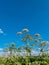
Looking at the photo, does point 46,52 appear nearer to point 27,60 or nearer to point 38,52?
point 38,52

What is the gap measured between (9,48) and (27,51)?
103 centimetres

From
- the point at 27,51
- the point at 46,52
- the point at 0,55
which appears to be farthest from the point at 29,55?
the point at 0,55

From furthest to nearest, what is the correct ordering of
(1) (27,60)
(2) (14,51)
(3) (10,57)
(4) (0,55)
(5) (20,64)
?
(4) (0,55)
(2) (14,51)
(3) (10,57)
(1) (27,60)
(5) (20,64)

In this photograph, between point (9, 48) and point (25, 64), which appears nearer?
point (25, 64)

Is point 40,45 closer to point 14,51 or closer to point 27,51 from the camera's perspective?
point 27,51

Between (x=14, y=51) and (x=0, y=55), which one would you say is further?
(x=0, y=55)

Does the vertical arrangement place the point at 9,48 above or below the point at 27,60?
above

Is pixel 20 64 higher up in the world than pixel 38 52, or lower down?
lower down

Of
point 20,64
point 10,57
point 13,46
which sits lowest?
point 20,64

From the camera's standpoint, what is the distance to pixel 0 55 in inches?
467

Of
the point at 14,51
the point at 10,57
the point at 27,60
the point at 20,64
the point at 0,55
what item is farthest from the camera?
the point at 0,55

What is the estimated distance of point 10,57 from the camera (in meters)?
10.4

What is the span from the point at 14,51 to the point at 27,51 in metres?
0.73

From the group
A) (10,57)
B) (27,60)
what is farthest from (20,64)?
(10,57)
